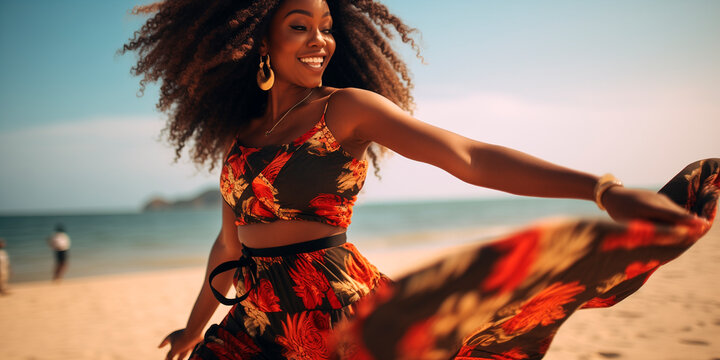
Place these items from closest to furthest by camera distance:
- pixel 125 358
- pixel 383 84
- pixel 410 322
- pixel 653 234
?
pixel 410 322 < pixel 653 234 < pixel 383 84 < pixel 125 358

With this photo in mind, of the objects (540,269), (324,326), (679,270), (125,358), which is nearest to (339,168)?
(324,326)

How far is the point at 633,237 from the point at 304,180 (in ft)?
3.78

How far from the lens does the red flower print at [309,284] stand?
5.95 feet

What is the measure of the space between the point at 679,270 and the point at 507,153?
34.1 feet

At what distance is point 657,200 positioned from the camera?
1118 millimetres

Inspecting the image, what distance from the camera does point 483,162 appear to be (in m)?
1.40

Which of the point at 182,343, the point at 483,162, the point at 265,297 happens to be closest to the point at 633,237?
the point at 483,162

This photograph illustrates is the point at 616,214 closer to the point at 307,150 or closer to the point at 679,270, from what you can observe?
the point at 307,150

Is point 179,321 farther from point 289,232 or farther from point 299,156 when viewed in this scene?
point 299,156

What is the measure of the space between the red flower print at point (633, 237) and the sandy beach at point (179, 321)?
327 centimetres

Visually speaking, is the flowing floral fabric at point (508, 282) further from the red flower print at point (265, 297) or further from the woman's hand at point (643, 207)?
the red flower print at point (265, 297)

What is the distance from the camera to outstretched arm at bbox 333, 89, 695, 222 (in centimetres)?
111

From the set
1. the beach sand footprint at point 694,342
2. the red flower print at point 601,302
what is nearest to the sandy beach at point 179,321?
the beach sand footprint at point 694,342

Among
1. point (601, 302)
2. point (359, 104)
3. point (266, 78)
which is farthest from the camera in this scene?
point (266, 78)
